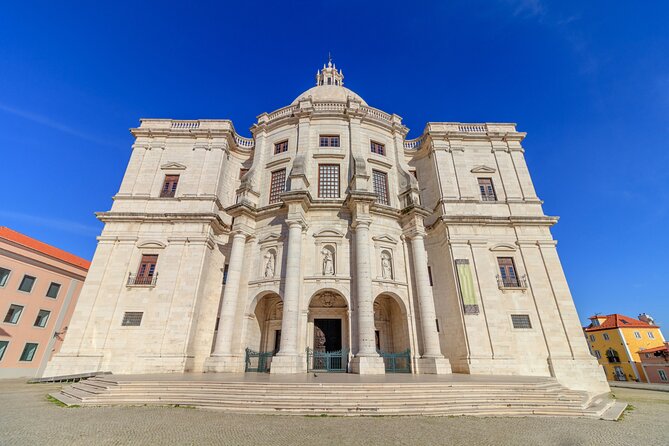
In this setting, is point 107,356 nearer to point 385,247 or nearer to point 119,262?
point 119,262

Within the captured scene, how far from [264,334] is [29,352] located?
2149 cm

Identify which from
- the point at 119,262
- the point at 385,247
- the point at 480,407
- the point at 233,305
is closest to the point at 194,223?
the point at 119,262

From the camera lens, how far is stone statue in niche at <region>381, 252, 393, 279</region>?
17875mm

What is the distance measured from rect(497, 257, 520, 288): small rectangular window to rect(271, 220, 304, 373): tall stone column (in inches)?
517

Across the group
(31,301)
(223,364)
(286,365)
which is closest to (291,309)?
(286,365)

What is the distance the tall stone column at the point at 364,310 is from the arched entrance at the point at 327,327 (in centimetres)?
214

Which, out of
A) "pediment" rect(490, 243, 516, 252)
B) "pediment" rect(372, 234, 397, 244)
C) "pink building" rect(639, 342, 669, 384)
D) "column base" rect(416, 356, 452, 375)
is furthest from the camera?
"pink building" rect(639, 342, 669, 384)

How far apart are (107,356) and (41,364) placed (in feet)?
50.8

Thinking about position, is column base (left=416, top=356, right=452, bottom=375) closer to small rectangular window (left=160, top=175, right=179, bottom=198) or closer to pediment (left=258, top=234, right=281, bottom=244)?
pediment (left=258, top=234, right=281, bottom=244)

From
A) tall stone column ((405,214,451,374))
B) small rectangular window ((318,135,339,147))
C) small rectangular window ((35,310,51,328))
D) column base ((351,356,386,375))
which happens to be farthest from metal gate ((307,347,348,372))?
small rectangular window ((35,310,51,328))

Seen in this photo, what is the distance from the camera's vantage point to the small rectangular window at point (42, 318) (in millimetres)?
24266

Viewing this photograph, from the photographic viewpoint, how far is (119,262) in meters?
18.0

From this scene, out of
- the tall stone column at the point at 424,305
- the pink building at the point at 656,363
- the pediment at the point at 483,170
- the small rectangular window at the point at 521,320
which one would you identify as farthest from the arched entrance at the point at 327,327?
the pink building at the point at 656,363

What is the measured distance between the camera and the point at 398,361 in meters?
17.1
